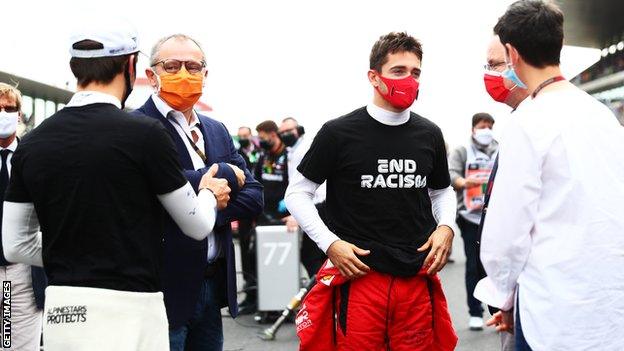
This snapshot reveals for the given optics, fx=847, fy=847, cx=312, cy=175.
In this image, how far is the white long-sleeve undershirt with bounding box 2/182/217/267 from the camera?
9.04 feet

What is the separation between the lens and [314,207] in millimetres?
3934

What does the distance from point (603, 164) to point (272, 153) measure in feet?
23.4

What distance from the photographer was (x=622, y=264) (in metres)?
2.59

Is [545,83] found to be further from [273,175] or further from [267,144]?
[267,144]

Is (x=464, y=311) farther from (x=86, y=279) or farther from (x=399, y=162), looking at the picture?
(x=86, y=279)

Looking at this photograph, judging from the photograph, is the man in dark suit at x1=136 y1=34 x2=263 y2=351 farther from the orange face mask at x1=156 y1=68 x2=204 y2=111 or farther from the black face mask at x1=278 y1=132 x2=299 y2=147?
the black face mask at x1=278 y1=132 x2=299 y2=147

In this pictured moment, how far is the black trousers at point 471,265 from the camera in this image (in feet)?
25.2

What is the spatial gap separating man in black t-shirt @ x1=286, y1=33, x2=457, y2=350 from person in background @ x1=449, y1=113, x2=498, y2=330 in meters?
3.96

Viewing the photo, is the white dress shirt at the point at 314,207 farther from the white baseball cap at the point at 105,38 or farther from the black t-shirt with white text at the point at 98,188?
the white baseball cap at the point at 105,38

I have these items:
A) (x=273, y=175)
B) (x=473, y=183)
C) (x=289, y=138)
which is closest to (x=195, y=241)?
(x=473, y=183)

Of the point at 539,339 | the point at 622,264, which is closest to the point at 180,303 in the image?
the point at 539,339

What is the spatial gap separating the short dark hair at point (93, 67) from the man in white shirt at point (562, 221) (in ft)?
4.20

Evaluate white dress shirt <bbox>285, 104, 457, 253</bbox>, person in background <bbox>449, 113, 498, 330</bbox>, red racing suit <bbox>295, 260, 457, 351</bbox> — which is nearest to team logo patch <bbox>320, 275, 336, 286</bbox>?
red racing suit <bbox>295, 260, 457, 351</bbox>

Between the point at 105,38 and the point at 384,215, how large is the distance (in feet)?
5.03
